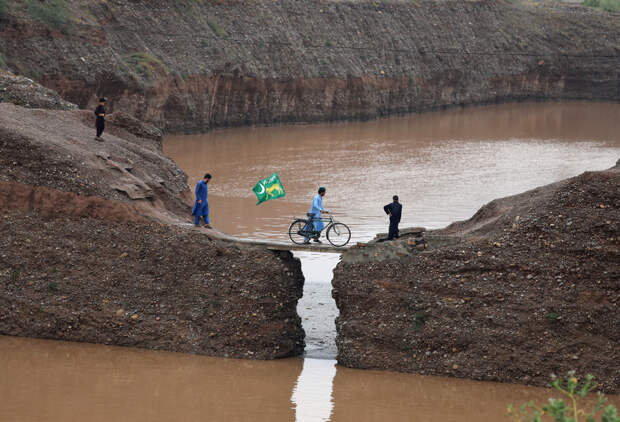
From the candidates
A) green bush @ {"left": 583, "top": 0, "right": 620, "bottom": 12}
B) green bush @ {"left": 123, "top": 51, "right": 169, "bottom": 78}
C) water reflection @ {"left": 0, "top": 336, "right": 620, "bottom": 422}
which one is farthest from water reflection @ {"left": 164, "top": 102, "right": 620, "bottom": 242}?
green bush @ {"left": 583, "top": 0, "right": 620, "bottom": 12}

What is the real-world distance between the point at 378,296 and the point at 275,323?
8.44 feet

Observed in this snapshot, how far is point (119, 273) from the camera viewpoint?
2041cm

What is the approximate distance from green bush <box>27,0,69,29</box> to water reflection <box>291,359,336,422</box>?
3160 cm

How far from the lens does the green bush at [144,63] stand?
49.3 metres

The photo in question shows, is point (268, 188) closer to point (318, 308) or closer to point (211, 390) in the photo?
point (318, 308)

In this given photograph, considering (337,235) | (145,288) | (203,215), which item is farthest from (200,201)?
(337,235)

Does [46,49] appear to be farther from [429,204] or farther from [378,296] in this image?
[378,296]

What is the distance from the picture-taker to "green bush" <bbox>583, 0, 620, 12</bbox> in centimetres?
8528

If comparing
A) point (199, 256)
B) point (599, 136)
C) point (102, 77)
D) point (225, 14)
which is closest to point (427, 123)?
point (599, 136)

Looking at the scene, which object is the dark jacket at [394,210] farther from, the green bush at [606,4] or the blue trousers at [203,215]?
the green bush at [606,4]

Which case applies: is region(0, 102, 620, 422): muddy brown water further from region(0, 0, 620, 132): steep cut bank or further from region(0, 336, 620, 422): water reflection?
region(0, 0, 620, 132): steep cut bank

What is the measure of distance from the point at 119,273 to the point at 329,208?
15643 mm

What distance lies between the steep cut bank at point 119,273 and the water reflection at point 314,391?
2.81ft

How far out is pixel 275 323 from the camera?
19.9m
